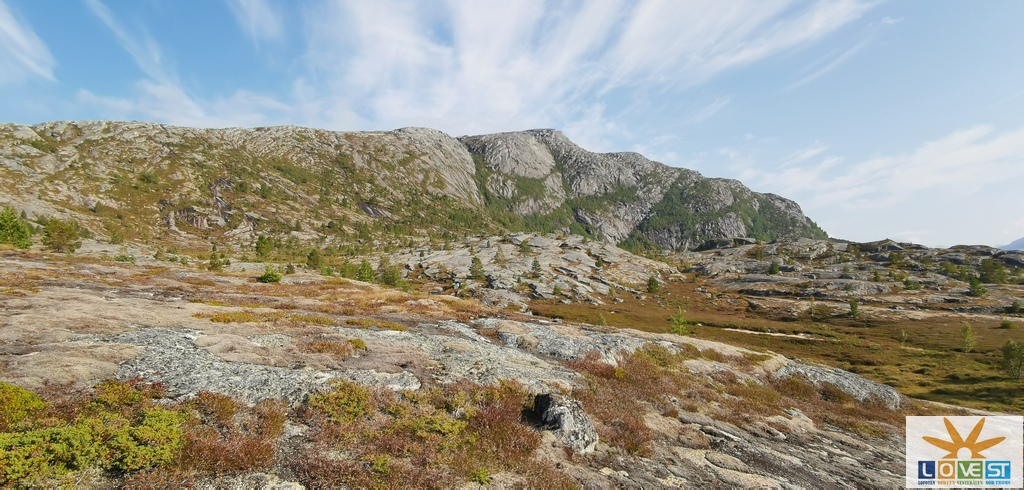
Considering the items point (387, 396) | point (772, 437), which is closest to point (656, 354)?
point (772, 437)

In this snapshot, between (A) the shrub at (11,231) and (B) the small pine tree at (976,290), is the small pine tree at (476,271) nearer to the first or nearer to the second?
(A) the shrub at (11,231)

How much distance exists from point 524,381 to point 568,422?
4216mm

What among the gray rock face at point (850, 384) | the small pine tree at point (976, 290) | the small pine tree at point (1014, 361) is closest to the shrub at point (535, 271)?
the small pine tree at point (1014, 361)

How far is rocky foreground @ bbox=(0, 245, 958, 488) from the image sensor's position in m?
12.8

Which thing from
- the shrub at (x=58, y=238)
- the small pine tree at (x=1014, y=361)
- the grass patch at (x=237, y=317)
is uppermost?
the shrub at (x=58, y=238)

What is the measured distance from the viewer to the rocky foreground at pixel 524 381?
12844mm

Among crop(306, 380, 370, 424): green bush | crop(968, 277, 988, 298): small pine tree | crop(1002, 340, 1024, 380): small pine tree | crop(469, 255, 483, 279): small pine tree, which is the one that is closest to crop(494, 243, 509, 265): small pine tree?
crop(469, 255, 483, 279): small pine tree

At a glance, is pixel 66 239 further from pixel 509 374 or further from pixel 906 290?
pixel 906 290

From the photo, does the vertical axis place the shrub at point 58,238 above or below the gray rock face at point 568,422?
above

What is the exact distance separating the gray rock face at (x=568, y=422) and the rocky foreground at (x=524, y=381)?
51 millimetres

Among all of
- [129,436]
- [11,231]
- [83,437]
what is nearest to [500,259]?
[11,231]

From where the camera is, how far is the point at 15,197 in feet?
568

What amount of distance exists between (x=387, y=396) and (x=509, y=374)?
6.40 m

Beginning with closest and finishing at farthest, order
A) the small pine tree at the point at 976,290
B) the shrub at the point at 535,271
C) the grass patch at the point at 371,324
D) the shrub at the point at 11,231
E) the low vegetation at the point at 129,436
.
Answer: the low vegetation at the point at 129,436 → the grass patch at the point at 371,324 → the shrub at the point at 11,231 → the small pine tree at the point at 976,290 → the shrub at the point at 535,271
